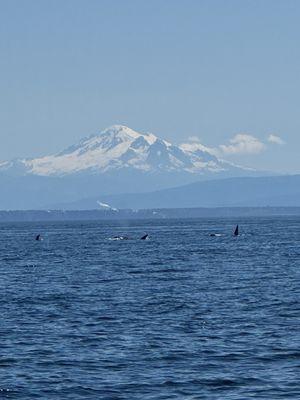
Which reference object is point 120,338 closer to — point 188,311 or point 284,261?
point 188,311

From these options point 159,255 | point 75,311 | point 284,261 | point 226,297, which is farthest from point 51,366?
point 159,255

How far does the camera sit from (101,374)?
135 ft

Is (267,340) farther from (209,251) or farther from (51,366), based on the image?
(209,251)

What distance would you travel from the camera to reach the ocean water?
129ft

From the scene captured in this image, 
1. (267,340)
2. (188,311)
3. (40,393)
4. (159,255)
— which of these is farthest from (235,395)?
(159,255)

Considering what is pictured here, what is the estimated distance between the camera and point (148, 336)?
49.6m

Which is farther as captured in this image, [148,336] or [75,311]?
[75,311]

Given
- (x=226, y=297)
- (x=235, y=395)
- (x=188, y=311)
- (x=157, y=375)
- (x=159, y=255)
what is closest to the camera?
(x=235, y=395)

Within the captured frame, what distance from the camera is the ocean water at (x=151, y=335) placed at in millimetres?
39219

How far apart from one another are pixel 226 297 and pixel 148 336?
1825 cm

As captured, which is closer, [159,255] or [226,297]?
[226,297]

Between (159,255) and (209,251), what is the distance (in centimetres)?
866

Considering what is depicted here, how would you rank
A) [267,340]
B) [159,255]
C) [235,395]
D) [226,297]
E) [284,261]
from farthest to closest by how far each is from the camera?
[159,255], [284,261], [226,297], [267,340], [235,395]

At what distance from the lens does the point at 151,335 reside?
49.9 meters
